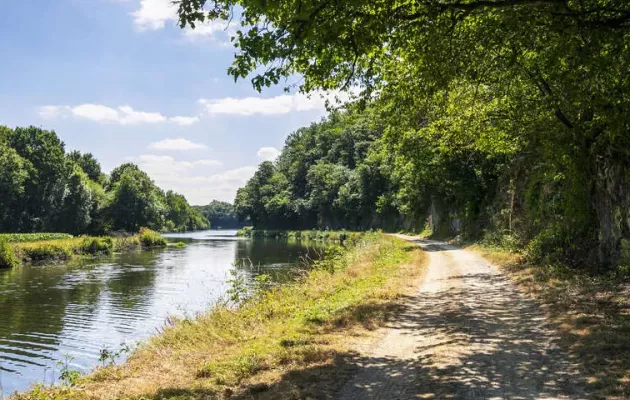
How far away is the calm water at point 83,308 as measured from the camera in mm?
14422

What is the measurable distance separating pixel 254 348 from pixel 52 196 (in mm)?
82243

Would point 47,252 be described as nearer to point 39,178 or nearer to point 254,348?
point 39,178

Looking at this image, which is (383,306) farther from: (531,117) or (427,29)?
(531,117)

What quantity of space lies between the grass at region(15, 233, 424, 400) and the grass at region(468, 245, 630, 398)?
3613mm

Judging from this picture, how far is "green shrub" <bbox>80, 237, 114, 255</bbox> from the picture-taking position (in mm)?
53125

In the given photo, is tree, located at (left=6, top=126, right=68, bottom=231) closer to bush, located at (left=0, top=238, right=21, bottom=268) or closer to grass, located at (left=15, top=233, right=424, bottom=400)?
bush, located at (left=0, top=238, right=21, bottom=268)

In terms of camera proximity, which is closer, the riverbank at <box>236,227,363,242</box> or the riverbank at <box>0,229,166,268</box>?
the riverbank at <box>0,229,166,268</box>

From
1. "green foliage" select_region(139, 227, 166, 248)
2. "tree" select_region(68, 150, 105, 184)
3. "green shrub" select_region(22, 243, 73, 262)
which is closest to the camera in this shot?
"green shrub" select_region(22, 243, 73, 262)

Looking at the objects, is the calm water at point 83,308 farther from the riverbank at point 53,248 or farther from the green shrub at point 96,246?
the green shrub at point 96,246

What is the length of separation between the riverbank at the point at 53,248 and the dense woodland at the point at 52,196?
45.2ft

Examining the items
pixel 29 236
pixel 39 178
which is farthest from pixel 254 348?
pixel 39 178

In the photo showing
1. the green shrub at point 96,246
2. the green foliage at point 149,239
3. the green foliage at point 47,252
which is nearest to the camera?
the green foliage at point 47,252

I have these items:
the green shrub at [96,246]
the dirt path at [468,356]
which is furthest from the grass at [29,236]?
the dirt path at [468,356]

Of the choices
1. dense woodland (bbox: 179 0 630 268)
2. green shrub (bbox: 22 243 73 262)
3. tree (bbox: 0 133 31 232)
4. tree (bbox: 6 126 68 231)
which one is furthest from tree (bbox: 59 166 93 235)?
dense woodland (bbox: 179 0 630 268)
